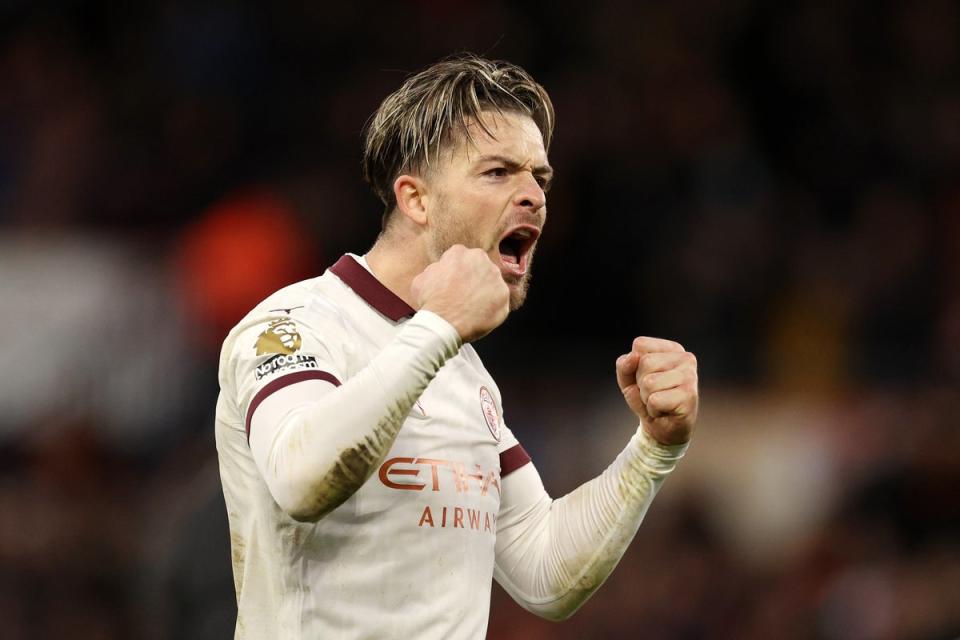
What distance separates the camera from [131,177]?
28.3ft

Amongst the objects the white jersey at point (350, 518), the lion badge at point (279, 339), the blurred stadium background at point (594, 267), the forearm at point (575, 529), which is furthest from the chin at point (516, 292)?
the blurred stadium background at point (594, 267)

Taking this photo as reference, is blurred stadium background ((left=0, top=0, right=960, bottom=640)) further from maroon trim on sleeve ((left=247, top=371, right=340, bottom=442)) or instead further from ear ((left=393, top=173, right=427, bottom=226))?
maroon trim on sleeve ((left=247, top=371, right=340, bottom=442))

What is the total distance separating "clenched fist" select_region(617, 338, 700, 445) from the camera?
3256mm

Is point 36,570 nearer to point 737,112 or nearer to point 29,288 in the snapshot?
point 29,288

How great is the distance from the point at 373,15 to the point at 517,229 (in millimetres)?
7122

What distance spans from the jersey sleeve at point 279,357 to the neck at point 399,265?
31 centimetres

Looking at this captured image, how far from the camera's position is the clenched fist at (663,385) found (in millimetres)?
3256

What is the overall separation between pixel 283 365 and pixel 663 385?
36.1 inches

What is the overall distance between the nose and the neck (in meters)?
0.25

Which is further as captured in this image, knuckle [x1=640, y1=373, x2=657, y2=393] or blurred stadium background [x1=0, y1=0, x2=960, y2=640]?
blurred stadium background [x1=0, y1=0, x2=960, y2=640]

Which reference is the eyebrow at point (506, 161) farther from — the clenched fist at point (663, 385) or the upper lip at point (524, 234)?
the clenched fist at point (663, 385)


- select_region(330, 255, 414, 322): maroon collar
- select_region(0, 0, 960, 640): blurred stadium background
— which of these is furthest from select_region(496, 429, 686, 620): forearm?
select_region(0, 0, 960, 640): blurred stadium background

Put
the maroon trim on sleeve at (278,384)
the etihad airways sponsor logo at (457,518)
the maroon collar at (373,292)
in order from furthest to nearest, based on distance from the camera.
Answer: the maroon collar at (373,292) → the etihad airways sponsor logo at (457,518) → the maroon trim on sleeve at (278,384)

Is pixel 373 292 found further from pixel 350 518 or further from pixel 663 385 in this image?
pixel 663 385
